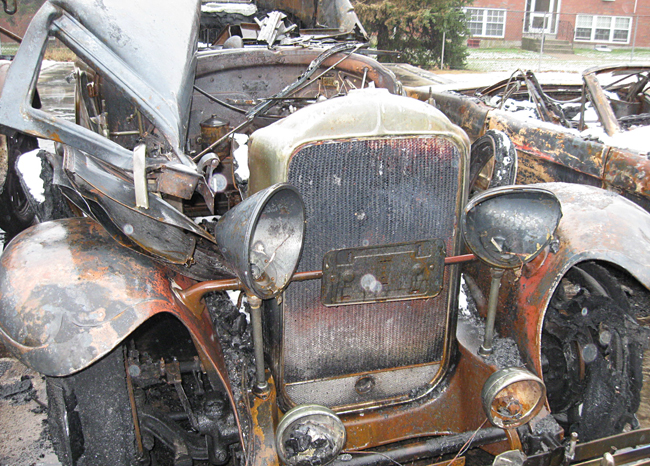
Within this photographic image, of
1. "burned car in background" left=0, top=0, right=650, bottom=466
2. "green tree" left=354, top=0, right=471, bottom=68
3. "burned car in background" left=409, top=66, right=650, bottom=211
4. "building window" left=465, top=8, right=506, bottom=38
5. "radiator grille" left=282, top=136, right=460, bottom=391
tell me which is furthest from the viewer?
"building window" left=465, top=8, right=506, bottom=38

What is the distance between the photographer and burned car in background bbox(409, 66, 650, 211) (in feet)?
11.5

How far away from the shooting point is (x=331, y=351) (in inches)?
82.7

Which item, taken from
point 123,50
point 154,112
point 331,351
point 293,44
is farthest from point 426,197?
point 293,44

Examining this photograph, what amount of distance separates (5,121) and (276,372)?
1.36 meters

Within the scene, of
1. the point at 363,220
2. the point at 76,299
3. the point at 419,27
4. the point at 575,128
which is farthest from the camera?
the point at 419,27

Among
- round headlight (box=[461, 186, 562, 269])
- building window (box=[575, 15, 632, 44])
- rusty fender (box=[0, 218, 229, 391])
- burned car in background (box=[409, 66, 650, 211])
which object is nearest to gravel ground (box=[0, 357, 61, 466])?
rusty fender (box=[0, 218, 229, 391])

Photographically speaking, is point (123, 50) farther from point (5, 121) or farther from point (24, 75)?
point (5, 121)

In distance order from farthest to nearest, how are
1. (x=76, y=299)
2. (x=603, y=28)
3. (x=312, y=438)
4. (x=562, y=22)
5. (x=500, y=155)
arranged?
1. (x=603, y=28)
2. (x=562, y=22)
3. (x=500, y=155)
4. (x=312, y=438)
5. (x=76, y=299)

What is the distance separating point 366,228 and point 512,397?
32.8 inches

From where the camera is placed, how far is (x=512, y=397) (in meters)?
1.90

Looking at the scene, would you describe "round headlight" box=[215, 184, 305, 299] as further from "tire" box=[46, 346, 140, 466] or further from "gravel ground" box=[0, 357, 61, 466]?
"gravel ground" box=[0, 357, 61, 466]

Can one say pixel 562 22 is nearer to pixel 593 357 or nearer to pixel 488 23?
pixel 488 23

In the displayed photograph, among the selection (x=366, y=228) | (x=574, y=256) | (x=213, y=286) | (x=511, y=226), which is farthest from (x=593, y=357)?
(x=213, y=286)

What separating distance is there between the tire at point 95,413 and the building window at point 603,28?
2680 cm
